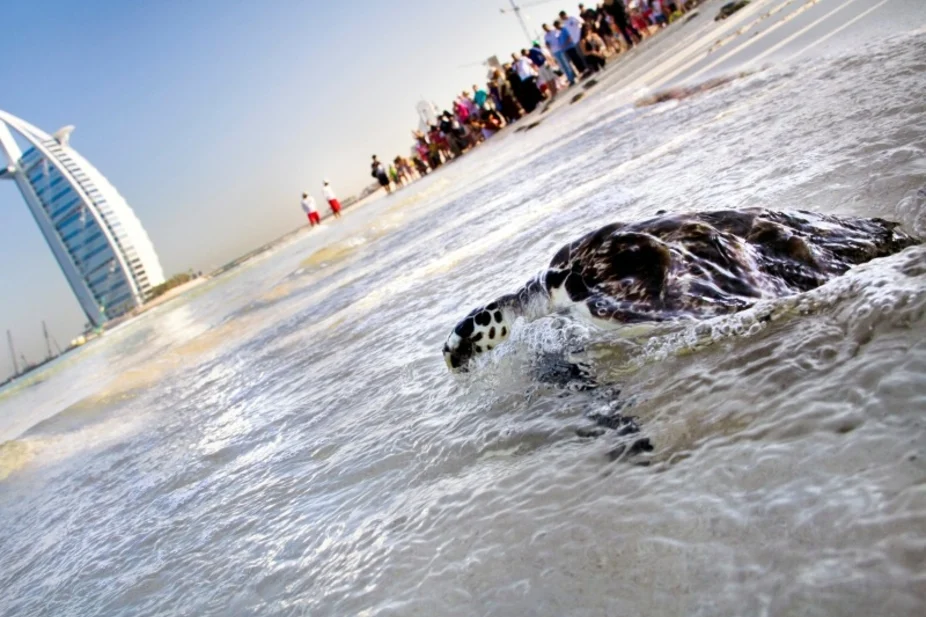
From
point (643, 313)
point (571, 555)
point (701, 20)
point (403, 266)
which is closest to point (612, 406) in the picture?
point (643, 313)

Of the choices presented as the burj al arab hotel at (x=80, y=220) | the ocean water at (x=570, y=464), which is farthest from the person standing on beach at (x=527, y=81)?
the burj al arab hotel at (x=80, y=220)

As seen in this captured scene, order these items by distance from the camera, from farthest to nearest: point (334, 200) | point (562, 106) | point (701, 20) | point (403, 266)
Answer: point (334, 200) → point (562, 106) → point (701, 20) → point (403, 266)

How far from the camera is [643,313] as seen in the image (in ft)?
8.30

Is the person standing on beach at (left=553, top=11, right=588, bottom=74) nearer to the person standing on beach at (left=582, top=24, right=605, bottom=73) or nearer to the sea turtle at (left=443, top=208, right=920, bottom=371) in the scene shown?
the person standing on beach at (left=582, top=24, right=605, bottom=73)

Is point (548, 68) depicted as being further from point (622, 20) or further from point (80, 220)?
point (80, 220)

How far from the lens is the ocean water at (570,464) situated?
125 centimetres

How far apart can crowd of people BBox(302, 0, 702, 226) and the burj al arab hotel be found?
87.9m

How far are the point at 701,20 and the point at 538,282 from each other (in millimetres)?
18765

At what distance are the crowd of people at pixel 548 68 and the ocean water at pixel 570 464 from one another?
17.1 meters

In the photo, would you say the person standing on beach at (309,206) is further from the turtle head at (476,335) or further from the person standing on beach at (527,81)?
the turtle head at (476,335)

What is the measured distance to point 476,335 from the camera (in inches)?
127

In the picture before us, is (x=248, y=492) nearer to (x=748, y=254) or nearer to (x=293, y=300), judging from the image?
(x=748, y=254)

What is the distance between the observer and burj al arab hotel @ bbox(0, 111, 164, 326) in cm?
10388

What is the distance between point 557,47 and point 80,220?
10781cm
